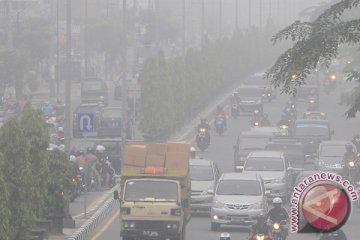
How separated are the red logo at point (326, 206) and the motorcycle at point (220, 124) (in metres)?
55.4

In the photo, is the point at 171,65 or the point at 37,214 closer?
the point at 37,214

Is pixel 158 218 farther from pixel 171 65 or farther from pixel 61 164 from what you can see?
pixel 171 65

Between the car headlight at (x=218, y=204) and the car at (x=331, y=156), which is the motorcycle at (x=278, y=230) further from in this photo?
the car at (x=331, y=156)

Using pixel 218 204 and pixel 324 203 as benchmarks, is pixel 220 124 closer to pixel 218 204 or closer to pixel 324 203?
pixel 218 204

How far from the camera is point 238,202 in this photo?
1502 inches

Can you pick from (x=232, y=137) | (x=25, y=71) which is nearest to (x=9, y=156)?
(x=232, y=137)

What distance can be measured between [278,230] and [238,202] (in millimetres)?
7427

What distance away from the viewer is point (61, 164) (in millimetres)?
35500

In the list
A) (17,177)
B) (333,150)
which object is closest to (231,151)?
(333,150)

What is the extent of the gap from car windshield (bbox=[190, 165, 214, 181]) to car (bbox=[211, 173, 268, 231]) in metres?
3.09

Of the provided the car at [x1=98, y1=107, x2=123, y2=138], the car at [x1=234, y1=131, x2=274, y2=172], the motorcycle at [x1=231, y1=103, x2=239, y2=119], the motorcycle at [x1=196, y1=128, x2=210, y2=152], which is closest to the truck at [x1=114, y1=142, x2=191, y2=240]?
the car at [x1=234, y1=131, x2=274, y2=172]

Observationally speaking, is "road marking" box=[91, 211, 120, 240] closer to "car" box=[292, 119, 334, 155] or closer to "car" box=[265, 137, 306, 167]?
"car" box=[265, 137, 306, 167]

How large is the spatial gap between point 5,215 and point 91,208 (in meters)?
15.7

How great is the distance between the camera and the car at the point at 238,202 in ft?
124
